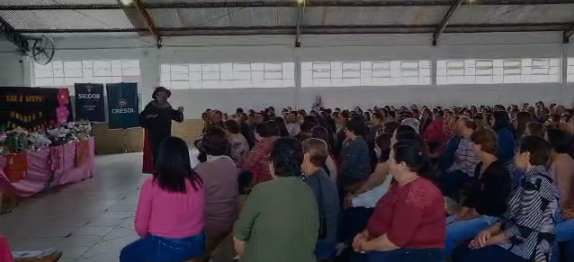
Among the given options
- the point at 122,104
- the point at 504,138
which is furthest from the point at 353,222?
the point at 122,104

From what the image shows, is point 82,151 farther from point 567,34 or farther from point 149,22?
point 567,34

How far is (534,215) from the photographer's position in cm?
285

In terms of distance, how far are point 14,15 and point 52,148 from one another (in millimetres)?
7388

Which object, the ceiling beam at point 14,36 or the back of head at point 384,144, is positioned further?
the ceiling beam at point 14,36

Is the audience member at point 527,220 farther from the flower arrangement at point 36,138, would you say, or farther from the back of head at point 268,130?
the flower arrangement at point 36,138

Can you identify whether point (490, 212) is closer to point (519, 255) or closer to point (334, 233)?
point (519, 255)

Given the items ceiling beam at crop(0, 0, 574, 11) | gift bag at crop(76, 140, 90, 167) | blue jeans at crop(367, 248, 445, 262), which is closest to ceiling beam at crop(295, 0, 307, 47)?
ceiling beam at crop(0, 0, 574, 11)

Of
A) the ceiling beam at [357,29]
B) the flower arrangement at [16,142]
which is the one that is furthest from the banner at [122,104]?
the flower arrangement at [16,142]

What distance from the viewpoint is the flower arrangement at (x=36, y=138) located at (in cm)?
681

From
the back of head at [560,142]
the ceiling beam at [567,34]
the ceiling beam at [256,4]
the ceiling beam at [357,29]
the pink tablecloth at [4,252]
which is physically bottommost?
the pink tablecloth at [4,252]

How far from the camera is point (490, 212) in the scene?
3.46 meters

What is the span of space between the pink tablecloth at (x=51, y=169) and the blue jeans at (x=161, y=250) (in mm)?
4036

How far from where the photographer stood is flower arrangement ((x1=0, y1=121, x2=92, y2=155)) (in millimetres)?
6810

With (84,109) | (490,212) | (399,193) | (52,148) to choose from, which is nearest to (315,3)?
(84,109)
